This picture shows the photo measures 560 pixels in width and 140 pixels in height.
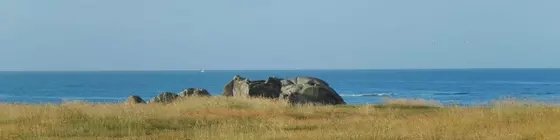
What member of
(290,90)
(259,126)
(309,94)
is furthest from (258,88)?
(259,126)

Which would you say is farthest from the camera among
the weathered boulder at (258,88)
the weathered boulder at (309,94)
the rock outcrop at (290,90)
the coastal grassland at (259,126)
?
the weathered boulder at (258,88)

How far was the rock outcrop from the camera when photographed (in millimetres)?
37031

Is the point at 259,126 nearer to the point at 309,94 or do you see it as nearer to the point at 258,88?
the point at 309,94

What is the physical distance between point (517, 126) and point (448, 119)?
2.90 m

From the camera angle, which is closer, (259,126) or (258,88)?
(259,126)

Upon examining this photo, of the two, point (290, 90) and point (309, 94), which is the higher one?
point (290, 90)

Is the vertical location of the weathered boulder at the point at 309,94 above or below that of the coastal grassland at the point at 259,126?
above

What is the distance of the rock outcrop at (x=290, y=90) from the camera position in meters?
37.0

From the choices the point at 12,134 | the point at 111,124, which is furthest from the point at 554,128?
the point at 12,134

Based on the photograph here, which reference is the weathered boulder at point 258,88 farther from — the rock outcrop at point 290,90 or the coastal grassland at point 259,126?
the coastal grassland at point 259,126

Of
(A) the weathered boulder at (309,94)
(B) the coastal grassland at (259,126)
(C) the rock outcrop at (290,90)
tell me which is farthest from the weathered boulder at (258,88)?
(B) the coastal grassland at (259,126)

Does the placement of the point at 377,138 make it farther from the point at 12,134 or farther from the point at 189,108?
the point at 189,108

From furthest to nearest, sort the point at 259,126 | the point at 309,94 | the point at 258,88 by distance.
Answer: the point at 258,88, the point at 309,94, the point at 259,126

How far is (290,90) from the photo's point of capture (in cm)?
3759
